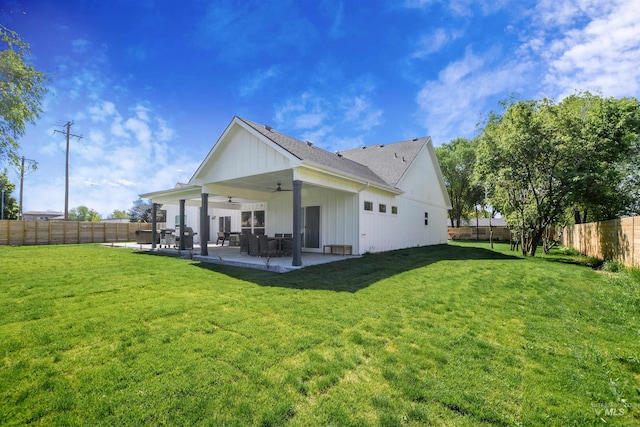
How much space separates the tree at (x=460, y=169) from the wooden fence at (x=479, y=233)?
132 inches

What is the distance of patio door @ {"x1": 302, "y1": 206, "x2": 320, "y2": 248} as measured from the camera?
1227 cm

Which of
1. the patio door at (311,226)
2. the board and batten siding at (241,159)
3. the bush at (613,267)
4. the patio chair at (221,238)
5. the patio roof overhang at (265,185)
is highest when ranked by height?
the board and batten siding at (241,159)

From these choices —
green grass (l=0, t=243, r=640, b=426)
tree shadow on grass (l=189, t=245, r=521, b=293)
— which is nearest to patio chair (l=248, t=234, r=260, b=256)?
tree shadow on grass (l=189, t=245, r=521, b=293)

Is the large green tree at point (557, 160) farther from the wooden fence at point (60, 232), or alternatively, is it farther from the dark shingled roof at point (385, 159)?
the wooden fence at point (60, 232)

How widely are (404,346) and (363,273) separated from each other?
14.0ft

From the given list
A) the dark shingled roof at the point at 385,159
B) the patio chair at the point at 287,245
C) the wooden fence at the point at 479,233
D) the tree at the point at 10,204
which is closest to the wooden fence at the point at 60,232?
the patio chair at the point at 287,245

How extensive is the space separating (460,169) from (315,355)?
3220 centimetres

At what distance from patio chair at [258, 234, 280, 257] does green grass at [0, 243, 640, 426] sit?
3.90 metres

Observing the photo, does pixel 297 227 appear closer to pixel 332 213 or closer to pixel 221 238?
pixel 332 213

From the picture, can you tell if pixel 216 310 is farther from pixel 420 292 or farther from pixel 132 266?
pixel 132 266

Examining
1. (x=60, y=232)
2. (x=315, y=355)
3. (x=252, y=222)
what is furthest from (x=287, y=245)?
(x=60, y=232)

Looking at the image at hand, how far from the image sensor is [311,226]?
1249 cm

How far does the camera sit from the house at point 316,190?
909 centimetres

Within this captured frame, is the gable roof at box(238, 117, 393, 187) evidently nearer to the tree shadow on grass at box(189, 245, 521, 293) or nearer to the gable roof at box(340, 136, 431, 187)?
the gable roof at box(340, 136, 431, 187)
